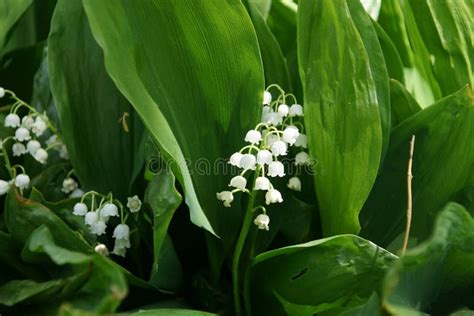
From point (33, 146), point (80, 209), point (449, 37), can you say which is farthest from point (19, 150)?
point (449, 37)

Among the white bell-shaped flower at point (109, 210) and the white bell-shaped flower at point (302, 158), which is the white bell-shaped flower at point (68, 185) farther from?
the white bell-shaped flower at point (302, 158)

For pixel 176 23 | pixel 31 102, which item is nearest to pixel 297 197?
pixel 176 23

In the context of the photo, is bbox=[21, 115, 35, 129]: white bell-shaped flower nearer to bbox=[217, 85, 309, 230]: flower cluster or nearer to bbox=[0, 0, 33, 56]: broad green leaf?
bbox=[0, 0, 33, 56]: broad green leaf

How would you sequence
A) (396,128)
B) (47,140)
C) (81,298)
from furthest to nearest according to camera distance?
(47,140), (396,128), (81,298)

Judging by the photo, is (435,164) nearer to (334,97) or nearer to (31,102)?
(334,97)

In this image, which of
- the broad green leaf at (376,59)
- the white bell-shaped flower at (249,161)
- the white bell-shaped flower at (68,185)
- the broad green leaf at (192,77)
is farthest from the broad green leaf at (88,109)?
the broad green leaf at (376,59)

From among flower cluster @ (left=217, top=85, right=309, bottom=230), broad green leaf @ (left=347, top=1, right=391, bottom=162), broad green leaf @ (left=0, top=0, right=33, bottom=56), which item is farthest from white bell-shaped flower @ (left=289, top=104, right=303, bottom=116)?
broad green leaf @ (left=0, top=0, right=33, bottom=56)
